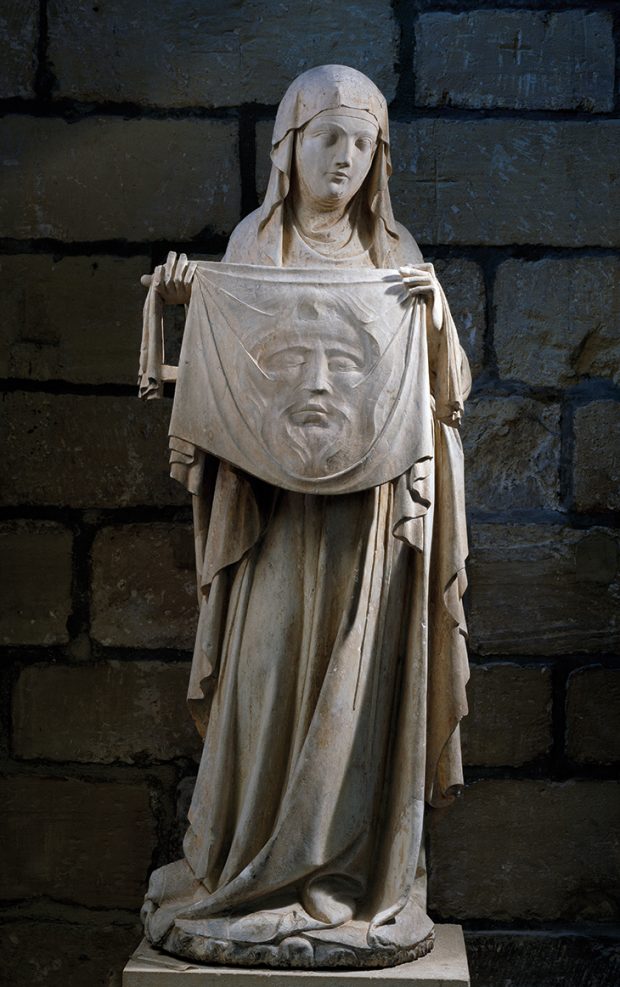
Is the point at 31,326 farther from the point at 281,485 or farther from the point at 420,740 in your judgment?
the point at 420,740

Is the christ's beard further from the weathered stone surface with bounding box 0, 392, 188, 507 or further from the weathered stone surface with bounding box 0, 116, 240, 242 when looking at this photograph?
the weathered stone surface with bounding box 0, 116, 240, 242

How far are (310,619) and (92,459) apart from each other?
1239mm

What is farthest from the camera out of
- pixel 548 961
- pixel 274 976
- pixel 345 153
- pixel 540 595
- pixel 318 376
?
pixel 540 595

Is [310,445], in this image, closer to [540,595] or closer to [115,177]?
[540,595]

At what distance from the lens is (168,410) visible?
4305mm

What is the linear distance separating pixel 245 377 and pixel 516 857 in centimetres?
160

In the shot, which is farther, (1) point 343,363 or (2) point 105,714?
(2) point 105,714

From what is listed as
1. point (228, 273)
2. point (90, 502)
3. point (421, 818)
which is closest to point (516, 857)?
point (421, 818)

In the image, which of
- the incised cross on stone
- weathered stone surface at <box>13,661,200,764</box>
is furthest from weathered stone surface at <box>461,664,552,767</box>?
the incised cross on stone

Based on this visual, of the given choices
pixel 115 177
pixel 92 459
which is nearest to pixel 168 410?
pixel 92 459

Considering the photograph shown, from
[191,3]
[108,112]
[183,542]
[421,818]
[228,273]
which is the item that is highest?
[191,3]

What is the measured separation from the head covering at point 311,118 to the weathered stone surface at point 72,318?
1.00 m

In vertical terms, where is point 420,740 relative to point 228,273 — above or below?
below

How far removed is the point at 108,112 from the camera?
172 inches
